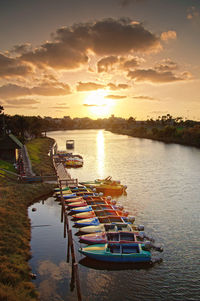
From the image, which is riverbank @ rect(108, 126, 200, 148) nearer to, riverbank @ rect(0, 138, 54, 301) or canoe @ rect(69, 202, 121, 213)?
canoe @ rect(69, 202, 121, 213)

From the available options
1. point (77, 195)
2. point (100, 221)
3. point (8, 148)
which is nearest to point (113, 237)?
point (100, 221)

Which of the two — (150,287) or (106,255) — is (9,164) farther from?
(150,287)

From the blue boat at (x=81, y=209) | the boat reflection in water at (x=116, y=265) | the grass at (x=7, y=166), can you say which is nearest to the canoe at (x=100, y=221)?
the blue boat at (x=81, y=209)

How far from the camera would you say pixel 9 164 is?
1818 inches

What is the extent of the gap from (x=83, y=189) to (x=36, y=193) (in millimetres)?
7263

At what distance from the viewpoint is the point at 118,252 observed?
2075cm

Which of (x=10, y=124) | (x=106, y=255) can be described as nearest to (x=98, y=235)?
(x=106, y=255)

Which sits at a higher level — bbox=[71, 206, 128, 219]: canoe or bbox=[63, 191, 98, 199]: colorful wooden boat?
bbox=[63, 191, 98, 199]: colorful wooden boat

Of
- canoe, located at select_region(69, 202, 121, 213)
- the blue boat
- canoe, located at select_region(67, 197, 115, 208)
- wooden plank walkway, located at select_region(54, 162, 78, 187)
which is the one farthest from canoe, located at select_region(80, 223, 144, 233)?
wooden plank walkway, located at select_region(54, 162, 78, 187)

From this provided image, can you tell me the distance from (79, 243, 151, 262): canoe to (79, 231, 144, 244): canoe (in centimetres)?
64

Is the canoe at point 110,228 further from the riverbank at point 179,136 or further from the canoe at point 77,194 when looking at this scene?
the riverbank at point 179,136

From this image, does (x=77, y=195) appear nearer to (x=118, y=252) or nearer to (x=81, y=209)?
(x=81, y=209)

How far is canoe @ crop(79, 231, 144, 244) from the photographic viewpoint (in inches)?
863

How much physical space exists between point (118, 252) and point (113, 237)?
1844mm
